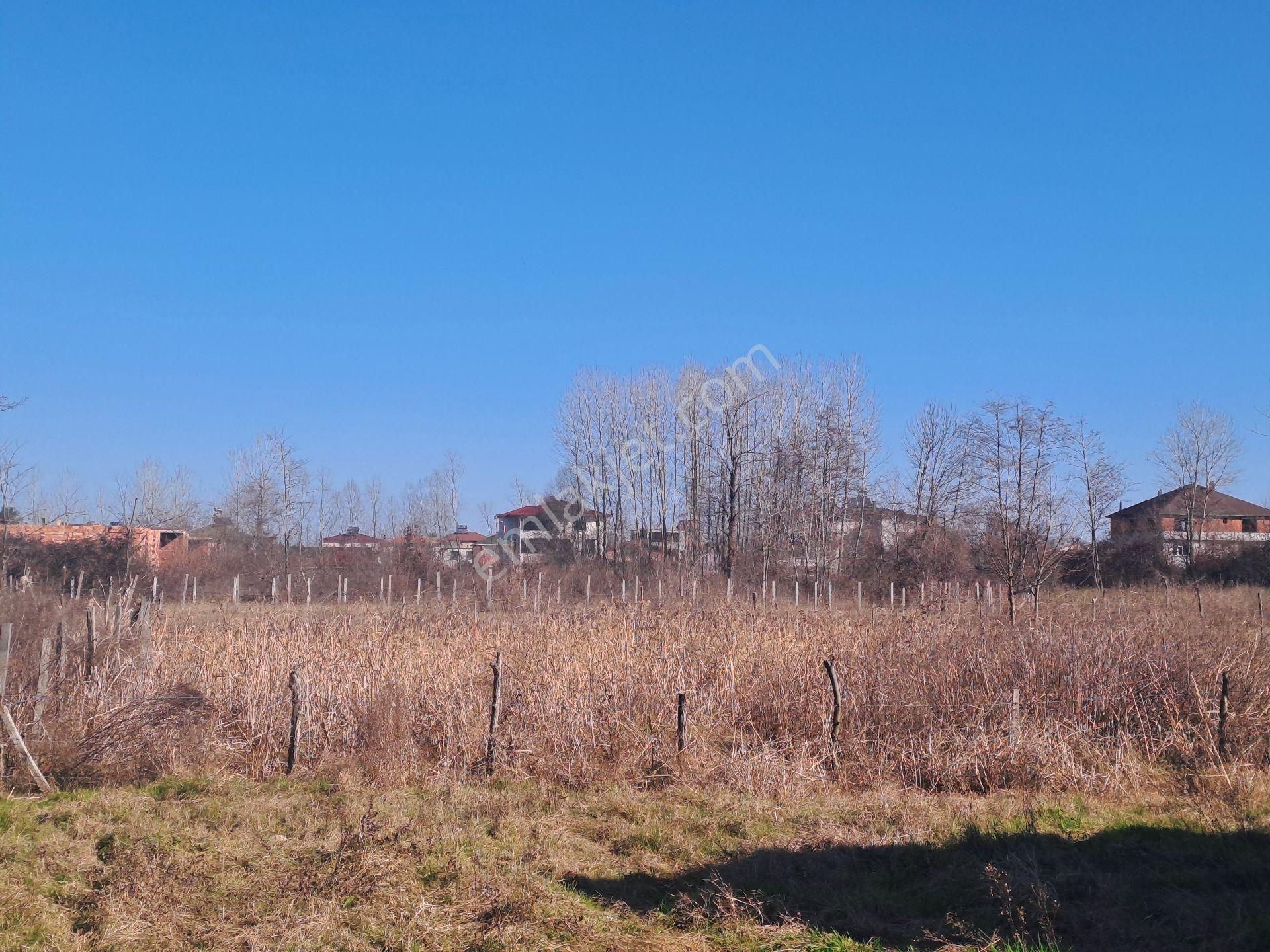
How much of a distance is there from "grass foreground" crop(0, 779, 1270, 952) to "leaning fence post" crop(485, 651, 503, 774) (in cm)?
78

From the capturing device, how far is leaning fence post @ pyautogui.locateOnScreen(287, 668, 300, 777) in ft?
31.6

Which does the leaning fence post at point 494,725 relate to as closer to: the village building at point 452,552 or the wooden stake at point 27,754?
the wooden stake at point 27,754

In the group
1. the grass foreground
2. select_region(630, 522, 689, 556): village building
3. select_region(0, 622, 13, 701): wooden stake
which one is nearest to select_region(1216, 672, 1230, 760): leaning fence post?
the grass foreground

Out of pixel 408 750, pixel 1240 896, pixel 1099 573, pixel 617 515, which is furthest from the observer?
pixel 617 515

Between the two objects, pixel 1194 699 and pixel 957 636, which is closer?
pixel 1194 699

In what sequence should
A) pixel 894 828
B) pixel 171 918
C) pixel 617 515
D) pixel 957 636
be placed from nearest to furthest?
1. pixel 171 918
2. pixel 894 828
3. pixel 957 636
4. pixel 617 515

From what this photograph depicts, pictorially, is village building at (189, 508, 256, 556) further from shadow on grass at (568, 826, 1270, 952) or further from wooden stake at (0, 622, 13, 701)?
shadow on grass at (568, 826, 1270, 952)

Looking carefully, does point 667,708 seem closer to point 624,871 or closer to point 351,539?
point 624,871

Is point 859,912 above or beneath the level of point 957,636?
beneath

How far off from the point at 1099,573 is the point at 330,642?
131 ft

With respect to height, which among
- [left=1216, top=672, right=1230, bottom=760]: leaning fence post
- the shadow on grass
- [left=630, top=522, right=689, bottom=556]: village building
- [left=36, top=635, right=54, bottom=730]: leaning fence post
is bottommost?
the shadow on grass

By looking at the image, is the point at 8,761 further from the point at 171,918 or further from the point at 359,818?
the point at 171,918

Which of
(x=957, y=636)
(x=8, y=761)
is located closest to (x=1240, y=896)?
(x=957, y=636)

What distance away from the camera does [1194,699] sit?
10.4 meters
